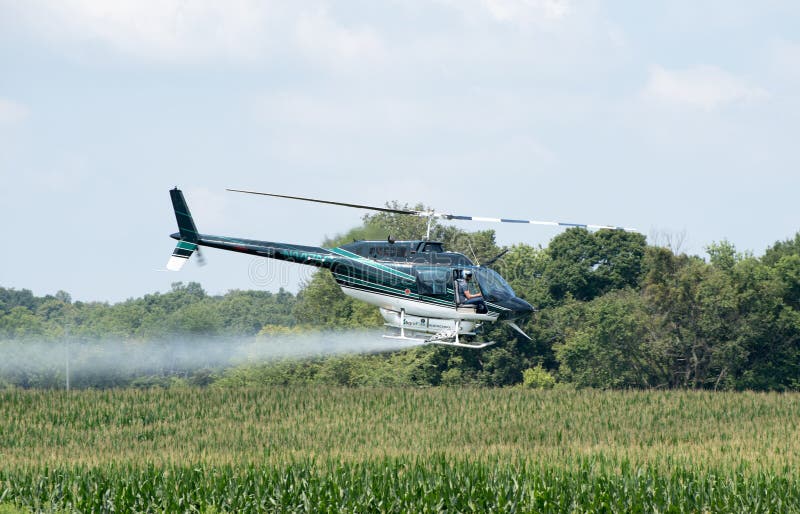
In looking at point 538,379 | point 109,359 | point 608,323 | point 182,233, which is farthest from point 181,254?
point 109,359

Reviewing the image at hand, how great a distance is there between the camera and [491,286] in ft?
134

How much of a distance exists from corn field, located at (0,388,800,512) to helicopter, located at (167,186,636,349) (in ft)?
14.9

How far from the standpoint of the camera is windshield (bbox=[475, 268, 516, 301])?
40.8 meters

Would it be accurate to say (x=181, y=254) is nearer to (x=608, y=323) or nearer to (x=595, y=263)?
(x=608, y=323)

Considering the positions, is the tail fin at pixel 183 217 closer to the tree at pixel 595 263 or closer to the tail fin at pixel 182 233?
the tail fin at pixel 182 233

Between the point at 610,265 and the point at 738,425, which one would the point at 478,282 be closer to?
the point at 738,425

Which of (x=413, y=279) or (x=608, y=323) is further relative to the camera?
(x=608, y=323)

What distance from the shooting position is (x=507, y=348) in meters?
86.9

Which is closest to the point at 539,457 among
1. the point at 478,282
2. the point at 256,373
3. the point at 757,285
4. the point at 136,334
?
the point at 478,282

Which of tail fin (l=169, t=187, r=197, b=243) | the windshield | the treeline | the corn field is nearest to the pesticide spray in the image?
the treeline

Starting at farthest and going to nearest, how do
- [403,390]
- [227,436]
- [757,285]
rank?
[757,285]
[403,390]
[227,436]

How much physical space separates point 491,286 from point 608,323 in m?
41.5

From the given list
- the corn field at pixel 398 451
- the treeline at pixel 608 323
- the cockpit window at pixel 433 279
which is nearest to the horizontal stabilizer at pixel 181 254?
the corn field at pixel 398 451

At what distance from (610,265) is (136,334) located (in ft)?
194
